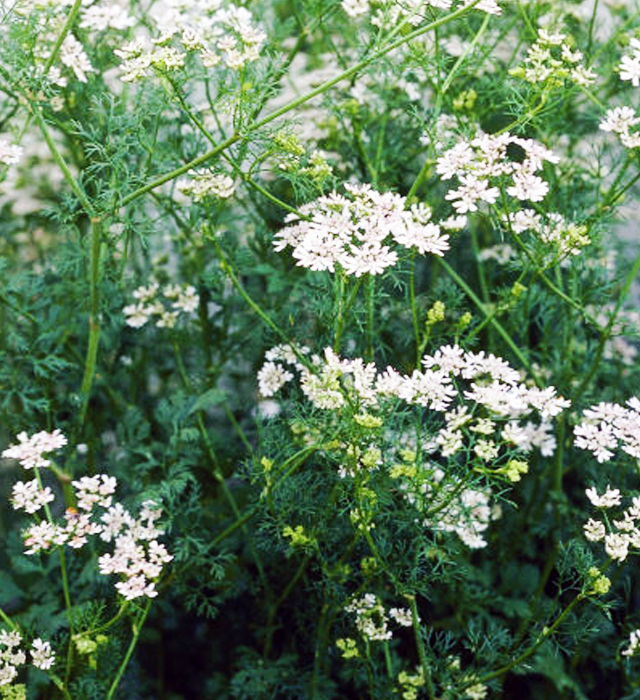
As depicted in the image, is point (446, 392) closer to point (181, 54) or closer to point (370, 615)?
point (370, 615)

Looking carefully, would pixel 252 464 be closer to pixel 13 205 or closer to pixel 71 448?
pixel 71 448

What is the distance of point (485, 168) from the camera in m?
1.88

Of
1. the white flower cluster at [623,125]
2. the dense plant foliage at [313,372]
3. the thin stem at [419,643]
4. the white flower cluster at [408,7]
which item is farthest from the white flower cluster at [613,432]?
the white flower cluster at [408,7]

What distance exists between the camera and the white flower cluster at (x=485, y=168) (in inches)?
74.4

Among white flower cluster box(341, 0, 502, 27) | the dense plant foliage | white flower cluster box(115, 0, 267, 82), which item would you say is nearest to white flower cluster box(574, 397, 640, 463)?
the dense plant foliage

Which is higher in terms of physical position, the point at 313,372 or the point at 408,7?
the point at 408,7

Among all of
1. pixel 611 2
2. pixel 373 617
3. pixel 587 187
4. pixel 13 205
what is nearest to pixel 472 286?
pixel 587 187

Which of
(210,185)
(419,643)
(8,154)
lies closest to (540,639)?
(419,643)

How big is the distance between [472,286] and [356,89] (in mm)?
913

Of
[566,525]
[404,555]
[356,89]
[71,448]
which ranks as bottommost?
[566,525]

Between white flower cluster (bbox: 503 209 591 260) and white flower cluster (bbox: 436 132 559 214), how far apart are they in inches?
5.7

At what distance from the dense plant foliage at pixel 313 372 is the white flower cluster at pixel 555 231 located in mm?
10

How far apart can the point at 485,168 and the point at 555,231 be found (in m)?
0.39

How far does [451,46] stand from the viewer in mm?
2879
